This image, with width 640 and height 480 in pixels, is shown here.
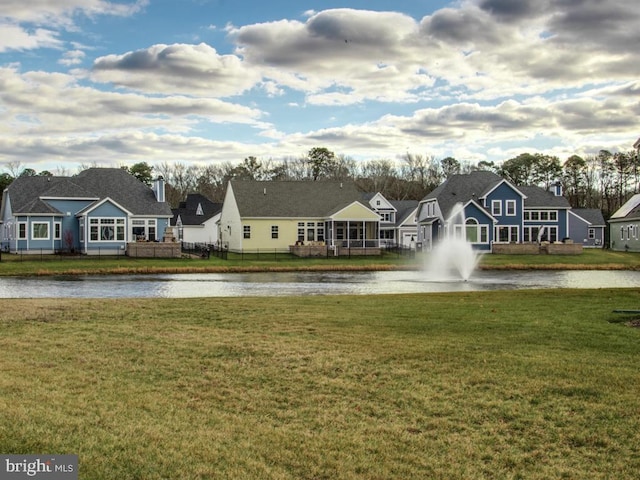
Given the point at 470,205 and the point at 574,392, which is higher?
the point at 470,205

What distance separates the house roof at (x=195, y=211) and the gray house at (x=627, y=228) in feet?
158

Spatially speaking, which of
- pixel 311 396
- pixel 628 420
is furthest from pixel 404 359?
pixel 628 420

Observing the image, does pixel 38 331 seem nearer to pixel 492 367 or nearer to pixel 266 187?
pixel 492 367

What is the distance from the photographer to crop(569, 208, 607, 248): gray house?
79000 mm

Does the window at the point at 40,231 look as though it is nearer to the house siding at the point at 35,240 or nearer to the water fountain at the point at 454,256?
the house siding at the point at 35,240

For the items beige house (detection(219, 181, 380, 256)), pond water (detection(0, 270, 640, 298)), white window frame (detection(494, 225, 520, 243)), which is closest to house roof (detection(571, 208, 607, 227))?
white window frame (detection(494, 225, 520, 243))

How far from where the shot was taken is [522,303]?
19.2m

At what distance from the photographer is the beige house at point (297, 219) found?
58.3 metres

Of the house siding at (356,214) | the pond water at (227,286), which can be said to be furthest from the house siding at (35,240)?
the house siding at (356,214)

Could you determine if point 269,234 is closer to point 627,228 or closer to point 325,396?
point 627,228

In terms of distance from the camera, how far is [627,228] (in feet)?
235

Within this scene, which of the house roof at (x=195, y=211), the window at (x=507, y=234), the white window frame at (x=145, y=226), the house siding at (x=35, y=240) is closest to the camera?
the house siding at (x=35, y=240)

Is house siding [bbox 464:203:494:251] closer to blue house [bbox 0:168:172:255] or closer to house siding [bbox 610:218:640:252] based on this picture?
house siding [bbox 610:218:640:252]

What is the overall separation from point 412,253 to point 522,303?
38858 mm
